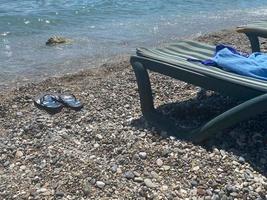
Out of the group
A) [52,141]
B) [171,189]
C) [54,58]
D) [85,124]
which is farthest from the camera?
[54,58]

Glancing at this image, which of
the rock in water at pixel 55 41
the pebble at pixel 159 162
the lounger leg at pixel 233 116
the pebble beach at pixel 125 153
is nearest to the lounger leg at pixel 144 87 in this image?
the pebble beach at pixel 125 153

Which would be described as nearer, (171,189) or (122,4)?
(171,189)

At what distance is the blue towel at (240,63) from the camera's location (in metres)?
4.61

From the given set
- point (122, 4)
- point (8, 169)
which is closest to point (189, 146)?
point (8, 169)

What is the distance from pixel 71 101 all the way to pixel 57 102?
0.55 ft

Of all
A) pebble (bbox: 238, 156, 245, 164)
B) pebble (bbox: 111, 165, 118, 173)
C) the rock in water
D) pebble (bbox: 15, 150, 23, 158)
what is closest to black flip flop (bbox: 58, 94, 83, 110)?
pebble (bbox: 15, 150, 23, 158)

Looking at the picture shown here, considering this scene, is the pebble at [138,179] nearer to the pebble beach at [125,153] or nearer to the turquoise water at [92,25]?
Answer: the pebble beach at [125,153]

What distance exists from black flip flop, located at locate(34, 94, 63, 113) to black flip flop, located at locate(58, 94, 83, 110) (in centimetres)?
6

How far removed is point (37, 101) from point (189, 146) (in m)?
2.23

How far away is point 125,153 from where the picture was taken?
4402 millimetres

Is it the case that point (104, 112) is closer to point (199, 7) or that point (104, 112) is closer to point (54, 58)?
point (54, 58)

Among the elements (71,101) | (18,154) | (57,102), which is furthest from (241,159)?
(57,102)

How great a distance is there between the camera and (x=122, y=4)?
1673 centimetres

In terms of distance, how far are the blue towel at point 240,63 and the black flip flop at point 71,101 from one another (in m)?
1.46
